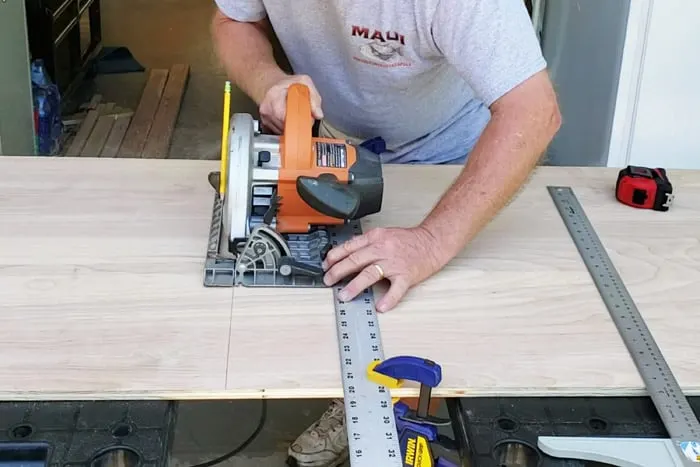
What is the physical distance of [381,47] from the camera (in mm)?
1547

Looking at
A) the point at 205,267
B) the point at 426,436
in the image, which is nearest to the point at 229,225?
the point at 205,267

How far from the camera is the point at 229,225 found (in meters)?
1.25

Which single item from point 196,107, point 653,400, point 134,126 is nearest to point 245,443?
point 653,400

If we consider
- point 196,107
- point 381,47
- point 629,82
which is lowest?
point 196,107

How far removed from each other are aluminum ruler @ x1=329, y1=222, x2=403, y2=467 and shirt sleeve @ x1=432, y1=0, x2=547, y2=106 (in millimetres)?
369

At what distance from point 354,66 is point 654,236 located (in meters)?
0.62

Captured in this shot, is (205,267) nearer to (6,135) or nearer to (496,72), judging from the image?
(496,72)

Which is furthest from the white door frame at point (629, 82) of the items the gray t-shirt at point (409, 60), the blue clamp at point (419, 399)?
the blue clamp at point (419, 399)

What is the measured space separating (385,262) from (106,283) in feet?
→ 1.26

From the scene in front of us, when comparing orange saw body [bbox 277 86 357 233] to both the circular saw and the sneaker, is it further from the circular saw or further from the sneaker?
the sneaker

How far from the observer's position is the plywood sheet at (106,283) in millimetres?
1024

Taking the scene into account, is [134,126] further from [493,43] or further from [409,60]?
[493,43]

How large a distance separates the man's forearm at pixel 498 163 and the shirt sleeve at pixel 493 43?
0.02m

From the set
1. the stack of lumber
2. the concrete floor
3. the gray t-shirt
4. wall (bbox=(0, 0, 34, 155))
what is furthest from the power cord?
the stack of lumber
